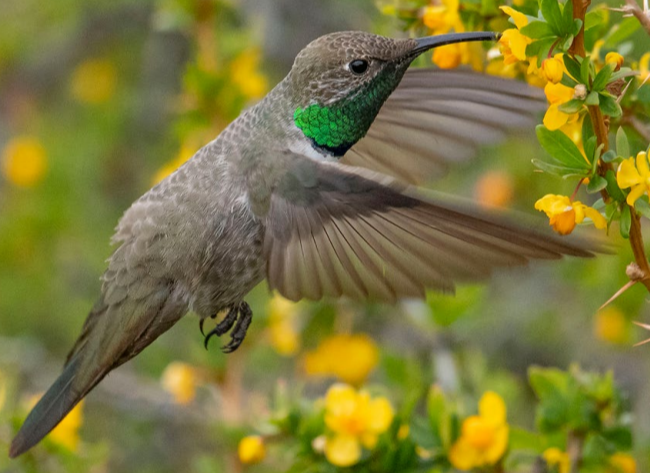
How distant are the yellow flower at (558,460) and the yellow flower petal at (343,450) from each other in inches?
16.5

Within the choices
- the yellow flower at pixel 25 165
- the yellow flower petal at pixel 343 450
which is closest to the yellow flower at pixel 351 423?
the yellow flower petal at pixel 343 450

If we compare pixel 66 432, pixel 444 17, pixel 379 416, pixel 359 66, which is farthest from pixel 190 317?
pixel 444 17

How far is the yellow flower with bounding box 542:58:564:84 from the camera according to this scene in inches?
54.9

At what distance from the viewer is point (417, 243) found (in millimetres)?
1641

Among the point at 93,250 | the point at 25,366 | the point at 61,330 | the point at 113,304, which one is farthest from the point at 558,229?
the point at 61,330

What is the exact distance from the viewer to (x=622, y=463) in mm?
2088

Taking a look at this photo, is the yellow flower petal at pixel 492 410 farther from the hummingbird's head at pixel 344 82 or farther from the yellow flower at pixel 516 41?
the yellow flower at pixel 516 41

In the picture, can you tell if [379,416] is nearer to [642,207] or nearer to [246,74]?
[642,207]

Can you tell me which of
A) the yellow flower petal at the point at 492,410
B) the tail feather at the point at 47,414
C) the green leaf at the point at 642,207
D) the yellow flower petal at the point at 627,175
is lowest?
the yellow flower petal at the point at 492,410

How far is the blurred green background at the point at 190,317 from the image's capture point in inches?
114

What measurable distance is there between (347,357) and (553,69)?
1.86 m

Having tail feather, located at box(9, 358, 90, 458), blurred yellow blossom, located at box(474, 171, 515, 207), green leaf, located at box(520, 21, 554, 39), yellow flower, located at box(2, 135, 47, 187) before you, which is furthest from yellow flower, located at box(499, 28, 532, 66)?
yellow flower, located at box(2, 135, 47, 187)

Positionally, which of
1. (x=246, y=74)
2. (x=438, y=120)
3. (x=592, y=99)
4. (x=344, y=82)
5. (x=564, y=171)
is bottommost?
(x=246, y=74)

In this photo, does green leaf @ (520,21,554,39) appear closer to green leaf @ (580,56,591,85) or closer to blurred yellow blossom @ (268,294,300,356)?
green leaf @ (580,56,591,85)
